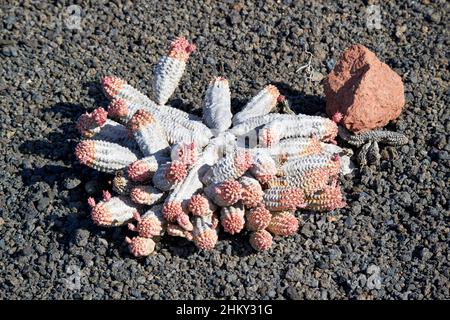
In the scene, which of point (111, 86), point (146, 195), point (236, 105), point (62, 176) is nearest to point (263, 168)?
point (146, 195)

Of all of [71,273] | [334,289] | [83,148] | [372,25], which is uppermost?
[372,25]

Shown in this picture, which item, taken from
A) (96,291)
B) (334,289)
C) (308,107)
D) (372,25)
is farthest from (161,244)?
(372,25)

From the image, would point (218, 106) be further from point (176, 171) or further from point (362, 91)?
point (362, 91)

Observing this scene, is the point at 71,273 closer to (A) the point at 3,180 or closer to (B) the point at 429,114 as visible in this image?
(A) the point at 3,180

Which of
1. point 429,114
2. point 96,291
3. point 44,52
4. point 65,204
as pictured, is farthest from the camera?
point 44,52

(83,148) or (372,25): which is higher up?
(372,25)

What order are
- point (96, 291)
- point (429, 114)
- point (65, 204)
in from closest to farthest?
1. point (96, 291)
2. point (65, 204)
3. point (429, 114)

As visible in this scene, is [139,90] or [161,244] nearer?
[161,244]
